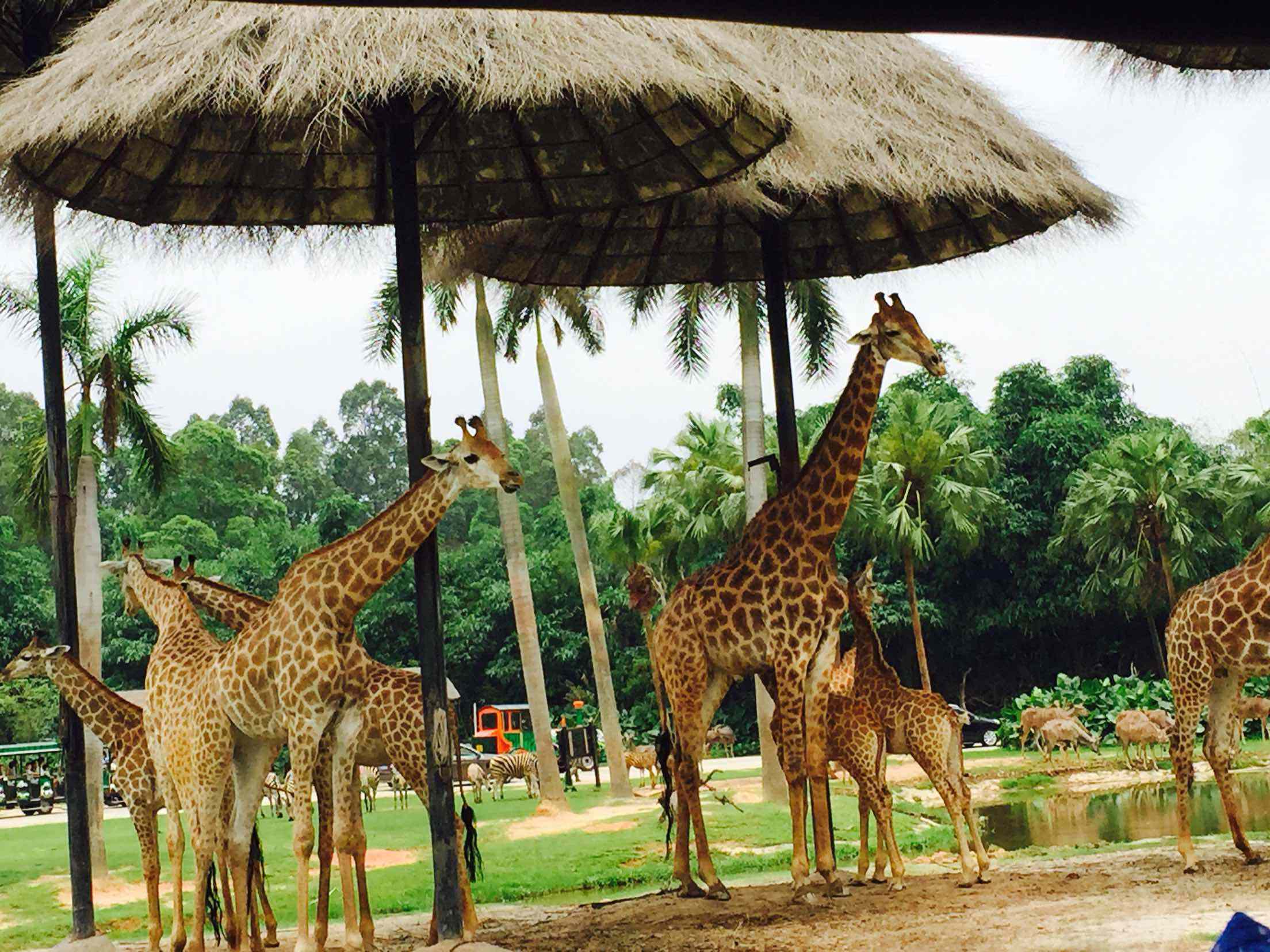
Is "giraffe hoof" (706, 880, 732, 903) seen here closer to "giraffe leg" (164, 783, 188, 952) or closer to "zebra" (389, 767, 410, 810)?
"giraffe leg" (164, 783, 188, 952)

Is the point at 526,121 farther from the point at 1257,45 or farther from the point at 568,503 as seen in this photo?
the point at 568,503

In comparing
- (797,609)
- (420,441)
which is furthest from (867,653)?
(420,441)

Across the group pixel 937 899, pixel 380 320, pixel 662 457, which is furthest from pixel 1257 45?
pixel 662 457

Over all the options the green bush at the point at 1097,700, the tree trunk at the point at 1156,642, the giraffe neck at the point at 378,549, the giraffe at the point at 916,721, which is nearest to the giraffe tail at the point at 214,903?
the giraffe neck at the point at 378,549

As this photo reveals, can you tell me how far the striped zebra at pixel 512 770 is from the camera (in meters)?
29.4

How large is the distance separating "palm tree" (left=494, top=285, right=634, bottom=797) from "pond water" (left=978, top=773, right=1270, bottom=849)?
7.27 meters

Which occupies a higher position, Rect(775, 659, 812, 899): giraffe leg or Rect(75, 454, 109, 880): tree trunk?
Rect(75, 454, 109, 880): tree trunk

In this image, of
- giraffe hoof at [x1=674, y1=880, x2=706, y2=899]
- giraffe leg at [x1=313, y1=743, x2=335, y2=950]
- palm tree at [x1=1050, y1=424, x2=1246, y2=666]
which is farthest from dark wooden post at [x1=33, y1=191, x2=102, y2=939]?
palm tree at [x1=1050, y1=424, x2=1246, y2=666]

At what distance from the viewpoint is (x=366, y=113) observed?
A: 908cm

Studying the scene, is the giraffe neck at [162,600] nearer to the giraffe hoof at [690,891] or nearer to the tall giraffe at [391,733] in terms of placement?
the tall giraffe at [391,733]

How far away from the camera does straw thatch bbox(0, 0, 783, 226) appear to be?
796 cm

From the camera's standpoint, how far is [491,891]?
47.3 ft

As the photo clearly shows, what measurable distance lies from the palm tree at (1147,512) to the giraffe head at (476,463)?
25.1 meters

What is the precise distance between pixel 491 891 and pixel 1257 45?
1310 cm
